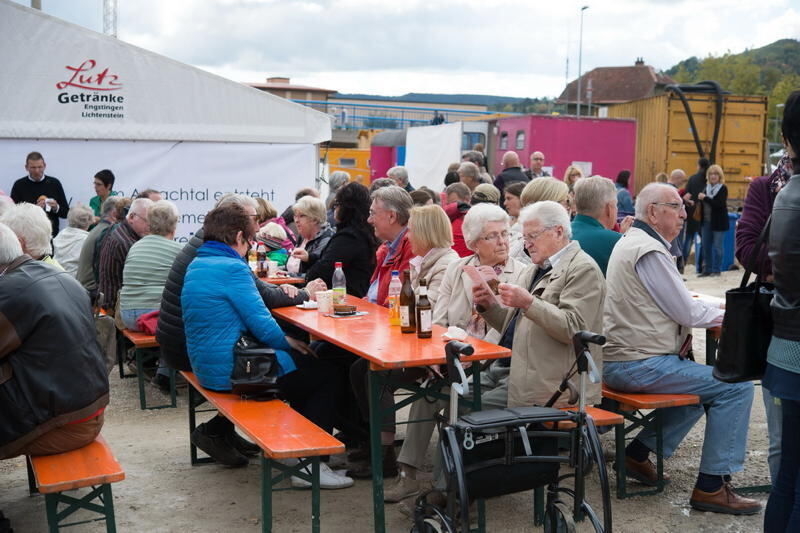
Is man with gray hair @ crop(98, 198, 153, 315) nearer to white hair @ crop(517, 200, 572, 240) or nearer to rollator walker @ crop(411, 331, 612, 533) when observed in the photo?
white hair @ crop(517, 200, 572, 240)

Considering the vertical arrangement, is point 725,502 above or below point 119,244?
below

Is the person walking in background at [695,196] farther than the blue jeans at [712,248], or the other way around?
the person walking in background at [695,196]

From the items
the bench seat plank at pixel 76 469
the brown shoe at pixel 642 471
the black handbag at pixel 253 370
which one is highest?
the black handbag at pixel 253 370

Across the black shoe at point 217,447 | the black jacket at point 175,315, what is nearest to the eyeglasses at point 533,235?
the black jacket at point 175,315

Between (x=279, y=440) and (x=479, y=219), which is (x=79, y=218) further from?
(x=279, y=440)

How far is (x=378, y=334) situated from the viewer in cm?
436

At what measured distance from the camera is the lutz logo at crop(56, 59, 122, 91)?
32.9ft

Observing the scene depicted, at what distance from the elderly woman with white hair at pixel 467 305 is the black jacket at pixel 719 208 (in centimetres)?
999

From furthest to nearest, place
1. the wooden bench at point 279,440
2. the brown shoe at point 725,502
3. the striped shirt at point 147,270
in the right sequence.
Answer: the striped shirt at point 147,270
the brown shoe at point 725,502
the wooden bench at point 279,440

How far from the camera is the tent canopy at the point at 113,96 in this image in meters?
9.87

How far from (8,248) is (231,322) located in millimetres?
1175

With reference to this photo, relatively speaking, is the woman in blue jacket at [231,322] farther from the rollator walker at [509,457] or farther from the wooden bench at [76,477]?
the rollator walker at [509,457]

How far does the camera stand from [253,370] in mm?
4500

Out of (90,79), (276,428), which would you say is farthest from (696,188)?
(276,428)
